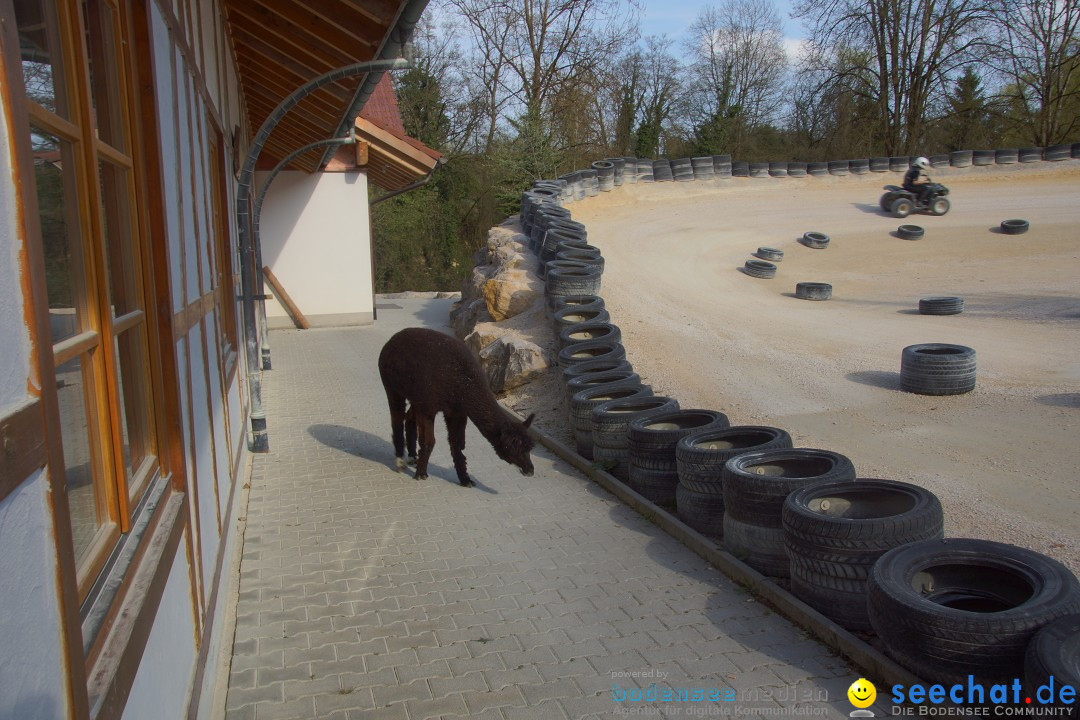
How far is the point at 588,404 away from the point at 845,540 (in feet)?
13.0

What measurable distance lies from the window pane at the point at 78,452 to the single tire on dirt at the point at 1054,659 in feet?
11.4

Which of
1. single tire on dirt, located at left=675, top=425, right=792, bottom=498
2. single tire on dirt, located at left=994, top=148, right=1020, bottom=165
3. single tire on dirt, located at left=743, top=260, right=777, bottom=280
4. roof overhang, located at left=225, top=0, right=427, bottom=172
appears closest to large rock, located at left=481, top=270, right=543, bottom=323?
roof overhang, located at left=225, top=0, right=427, bottom=172

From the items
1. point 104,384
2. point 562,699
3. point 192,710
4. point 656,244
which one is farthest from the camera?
point 656,244

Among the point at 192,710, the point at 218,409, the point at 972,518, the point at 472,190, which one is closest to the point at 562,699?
the point at 192,710

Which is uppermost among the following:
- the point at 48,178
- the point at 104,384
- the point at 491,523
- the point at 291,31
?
the point at 291,31

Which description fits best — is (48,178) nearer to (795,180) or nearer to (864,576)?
(864,576)

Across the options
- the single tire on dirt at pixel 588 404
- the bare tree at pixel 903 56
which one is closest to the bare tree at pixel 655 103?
the bare tree at pixel 903 56

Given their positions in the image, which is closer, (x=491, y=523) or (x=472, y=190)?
(x=491, y=523)

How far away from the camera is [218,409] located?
5602mm

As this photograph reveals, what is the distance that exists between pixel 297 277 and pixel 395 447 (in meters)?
10.8

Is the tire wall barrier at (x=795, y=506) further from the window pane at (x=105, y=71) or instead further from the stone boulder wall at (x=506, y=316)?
Result: the window pane at (x=105, y=71)

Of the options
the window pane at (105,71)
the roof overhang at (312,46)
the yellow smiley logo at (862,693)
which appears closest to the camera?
the window pane at (105,71)

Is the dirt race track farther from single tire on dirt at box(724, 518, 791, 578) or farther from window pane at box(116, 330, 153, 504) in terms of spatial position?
window pane at box(116, 330, 153, 504)

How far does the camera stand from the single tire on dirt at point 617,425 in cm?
771
